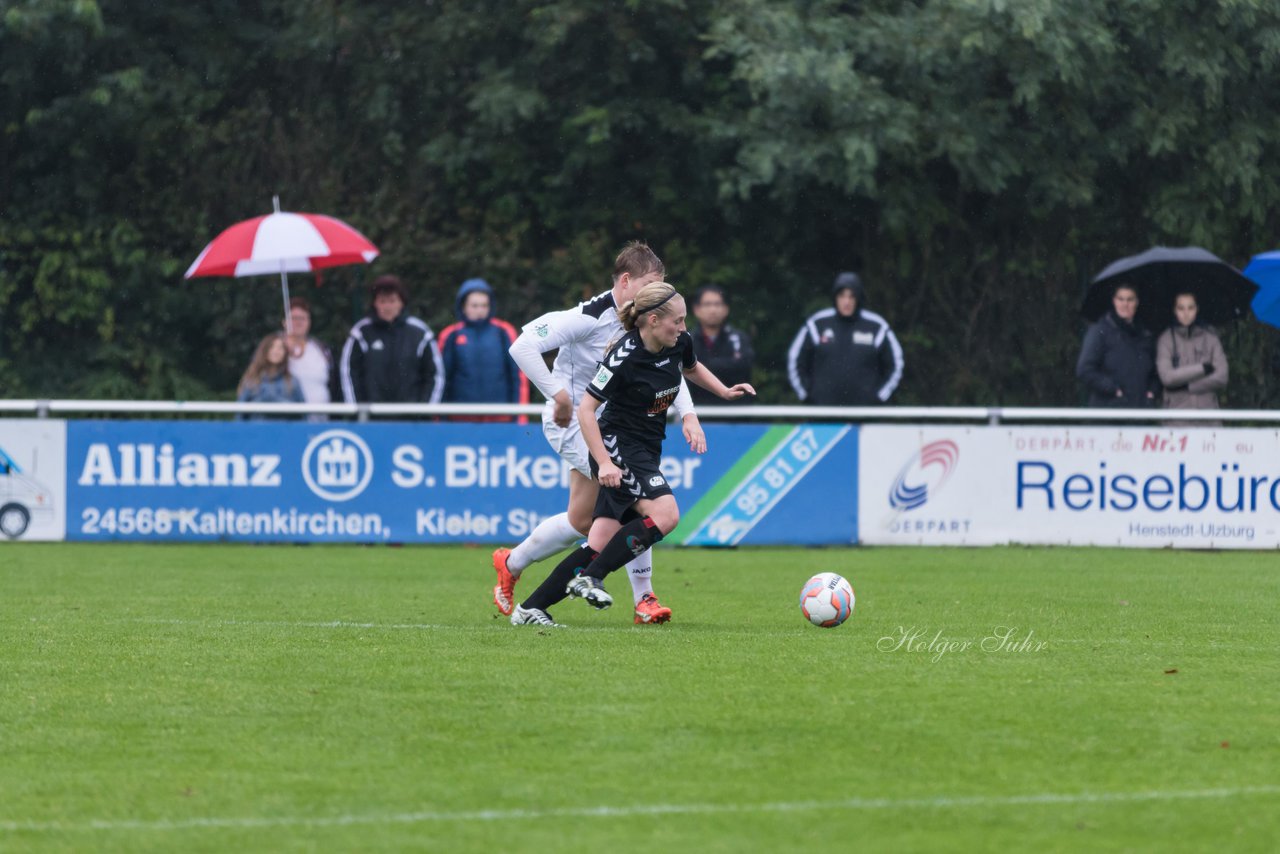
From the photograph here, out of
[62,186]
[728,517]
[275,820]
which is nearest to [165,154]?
[62,186]

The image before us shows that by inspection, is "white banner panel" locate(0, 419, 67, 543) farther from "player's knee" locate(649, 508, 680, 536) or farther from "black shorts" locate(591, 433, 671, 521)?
"player's knee" locate(649, 508, 680, 536)

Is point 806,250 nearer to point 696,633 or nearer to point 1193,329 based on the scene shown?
point 1193,329

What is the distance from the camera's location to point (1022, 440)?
15.2 metres

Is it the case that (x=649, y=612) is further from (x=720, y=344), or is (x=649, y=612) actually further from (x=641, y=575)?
(x=720, y=344)

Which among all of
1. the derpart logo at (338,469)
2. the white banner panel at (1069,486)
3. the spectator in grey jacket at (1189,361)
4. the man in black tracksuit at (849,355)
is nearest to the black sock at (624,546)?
the white banner panel at (1069,486)

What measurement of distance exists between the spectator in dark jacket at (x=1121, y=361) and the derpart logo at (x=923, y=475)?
60.5 inches

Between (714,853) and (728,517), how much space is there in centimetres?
1058

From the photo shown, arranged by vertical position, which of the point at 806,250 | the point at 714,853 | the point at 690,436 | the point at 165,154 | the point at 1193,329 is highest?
the point at 165,154

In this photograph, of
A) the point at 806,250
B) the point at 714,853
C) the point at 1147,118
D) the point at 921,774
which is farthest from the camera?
the point at 806,250

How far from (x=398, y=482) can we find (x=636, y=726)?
935 cm

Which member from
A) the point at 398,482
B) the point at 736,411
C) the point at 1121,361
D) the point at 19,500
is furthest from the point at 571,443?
the point at 19,500

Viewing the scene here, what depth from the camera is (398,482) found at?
1547cm

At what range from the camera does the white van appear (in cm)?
1570

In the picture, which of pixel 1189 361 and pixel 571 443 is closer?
pixel 571 443
